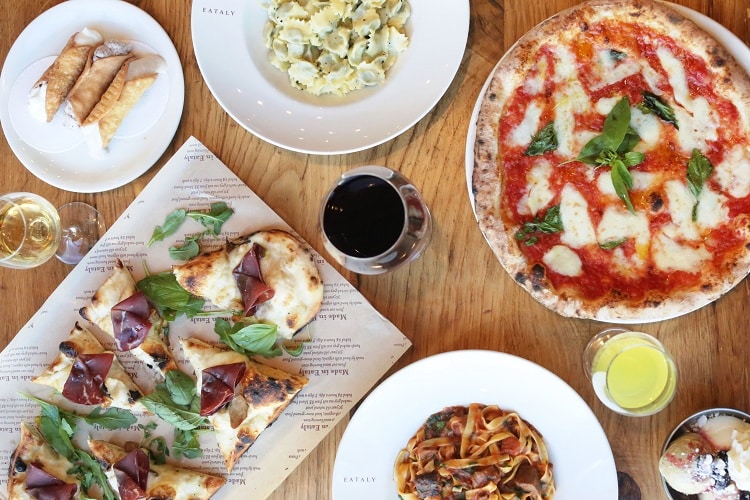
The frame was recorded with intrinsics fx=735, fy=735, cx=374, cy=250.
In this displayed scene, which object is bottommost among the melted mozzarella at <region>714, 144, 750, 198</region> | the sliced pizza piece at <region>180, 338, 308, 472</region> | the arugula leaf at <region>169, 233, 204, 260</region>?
the sliced pizza piece at <region>180, 338, 308, 472</region>

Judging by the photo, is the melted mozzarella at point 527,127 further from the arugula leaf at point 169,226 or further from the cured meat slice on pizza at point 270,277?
the arugula leaf at point 169,226

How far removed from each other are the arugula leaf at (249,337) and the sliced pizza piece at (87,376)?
303mm

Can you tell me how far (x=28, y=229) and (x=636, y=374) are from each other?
169cm

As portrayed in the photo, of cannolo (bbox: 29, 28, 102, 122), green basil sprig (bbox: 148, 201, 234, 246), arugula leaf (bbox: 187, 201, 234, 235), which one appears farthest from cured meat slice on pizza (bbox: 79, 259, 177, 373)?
cannolo (bbox: 29, 28, 102, 122)

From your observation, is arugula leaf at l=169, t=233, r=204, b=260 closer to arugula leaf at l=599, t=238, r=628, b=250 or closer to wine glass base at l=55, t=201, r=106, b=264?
wine glass base at l=55, t=201, r=106, b=264

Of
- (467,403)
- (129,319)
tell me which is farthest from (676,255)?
(129,319)

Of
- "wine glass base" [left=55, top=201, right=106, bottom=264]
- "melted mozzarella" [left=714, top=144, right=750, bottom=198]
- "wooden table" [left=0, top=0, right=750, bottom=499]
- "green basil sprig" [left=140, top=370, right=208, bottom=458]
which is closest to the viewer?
"melted mozzarella" [left=714, top=144, right=750, bottom=198]

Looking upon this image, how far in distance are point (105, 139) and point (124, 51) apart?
255mm

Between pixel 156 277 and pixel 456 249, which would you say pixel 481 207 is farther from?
pixel 156 277

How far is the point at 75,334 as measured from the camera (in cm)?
207

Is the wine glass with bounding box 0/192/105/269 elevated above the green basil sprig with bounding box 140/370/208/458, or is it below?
above

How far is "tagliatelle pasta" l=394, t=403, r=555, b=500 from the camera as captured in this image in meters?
1.83

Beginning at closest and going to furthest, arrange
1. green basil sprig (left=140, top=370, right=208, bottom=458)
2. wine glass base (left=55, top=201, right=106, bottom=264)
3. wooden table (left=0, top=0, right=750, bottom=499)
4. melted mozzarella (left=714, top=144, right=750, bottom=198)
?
melted mozzarella (left=714, top=144, right=750, bottom=198) → wooden table (left=0, top=0, right=750, bottom=499) → green basil sprig (left=140, top=370, right=208, bottom=458) → wine glass base (left=55, top=201, right=106, bottom=264)

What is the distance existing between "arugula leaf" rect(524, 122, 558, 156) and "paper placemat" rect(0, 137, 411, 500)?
23.0 inches
